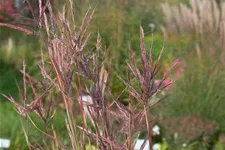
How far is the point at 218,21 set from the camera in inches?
307

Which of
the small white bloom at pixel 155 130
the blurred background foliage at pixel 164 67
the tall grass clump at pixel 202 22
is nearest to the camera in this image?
the small white bloom at pixel 155 130

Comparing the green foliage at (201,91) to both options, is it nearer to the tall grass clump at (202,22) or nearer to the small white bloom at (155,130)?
the tall grass clump at (202,22)

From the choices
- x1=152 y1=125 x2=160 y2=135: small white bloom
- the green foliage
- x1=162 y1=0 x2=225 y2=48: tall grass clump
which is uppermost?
x1=162 y1=0 x2=225 y2=48: tall grass clump

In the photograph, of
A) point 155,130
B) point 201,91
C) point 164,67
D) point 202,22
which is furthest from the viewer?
point 164,67

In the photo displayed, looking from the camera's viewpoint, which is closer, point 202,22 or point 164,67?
point 202,22

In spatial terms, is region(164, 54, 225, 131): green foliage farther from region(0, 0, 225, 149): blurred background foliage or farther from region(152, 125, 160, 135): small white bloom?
region(152, 125, 160, 135): small white bloom

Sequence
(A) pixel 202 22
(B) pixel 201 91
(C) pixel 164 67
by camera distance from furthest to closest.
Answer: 1. (C) pixel 164 67
2. (A) pixel 202 22
3. (B) pixel 201 91

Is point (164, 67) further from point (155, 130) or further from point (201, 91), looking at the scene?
point (155, 130)

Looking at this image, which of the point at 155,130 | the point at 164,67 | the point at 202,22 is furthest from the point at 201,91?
the point at 164,67

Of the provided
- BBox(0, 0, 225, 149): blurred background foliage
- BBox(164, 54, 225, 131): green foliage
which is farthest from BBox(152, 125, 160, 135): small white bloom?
BBox(164, 54, 225, 131): green foliage

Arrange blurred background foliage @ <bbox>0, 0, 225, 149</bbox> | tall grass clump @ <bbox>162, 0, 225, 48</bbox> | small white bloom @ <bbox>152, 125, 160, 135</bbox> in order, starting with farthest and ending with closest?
tall grass clump @ <bbox>162, 0, 225, 48</bbox> < blurred background foliage @ <bbox>0, 0, 225, 149</bbox> < small white bloom @ <bbox>152, 125, 160, 135</bbox>

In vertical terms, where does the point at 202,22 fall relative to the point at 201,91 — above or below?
above

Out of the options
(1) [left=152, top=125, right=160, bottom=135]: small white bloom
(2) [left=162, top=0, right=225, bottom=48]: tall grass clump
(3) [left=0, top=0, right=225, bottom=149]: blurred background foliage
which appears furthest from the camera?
(2) [left=162, top=0, right=225, bottom=48]: tall grass clump

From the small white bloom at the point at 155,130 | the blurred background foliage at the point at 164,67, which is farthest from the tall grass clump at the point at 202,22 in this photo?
the small white bloom at the point at 155,130
